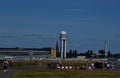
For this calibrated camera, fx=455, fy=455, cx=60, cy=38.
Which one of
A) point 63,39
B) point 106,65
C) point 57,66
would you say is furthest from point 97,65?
point 63,39

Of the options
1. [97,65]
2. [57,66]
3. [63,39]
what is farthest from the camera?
[63,39]

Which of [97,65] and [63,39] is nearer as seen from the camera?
[97,65]

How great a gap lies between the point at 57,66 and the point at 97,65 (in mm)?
11272

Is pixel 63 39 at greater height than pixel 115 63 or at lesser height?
greater

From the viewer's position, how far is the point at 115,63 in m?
96.0

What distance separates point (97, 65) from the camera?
100312 millimetres

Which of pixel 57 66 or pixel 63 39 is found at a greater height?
pixel 63 39

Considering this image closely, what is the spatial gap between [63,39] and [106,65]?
338 ft

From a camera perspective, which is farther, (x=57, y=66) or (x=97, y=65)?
(x=97, y=65)

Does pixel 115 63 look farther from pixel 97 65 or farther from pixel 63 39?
pixel 63 39

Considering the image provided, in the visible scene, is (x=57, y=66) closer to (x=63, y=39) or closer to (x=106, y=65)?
(x=106, y=65)

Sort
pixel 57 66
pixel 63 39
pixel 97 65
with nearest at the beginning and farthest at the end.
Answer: pixel 57 66
pixel 97 65
pixel 63 39

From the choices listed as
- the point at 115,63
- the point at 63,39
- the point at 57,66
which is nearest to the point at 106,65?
the point at 115,63

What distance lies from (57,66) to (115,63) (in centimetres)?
1254
